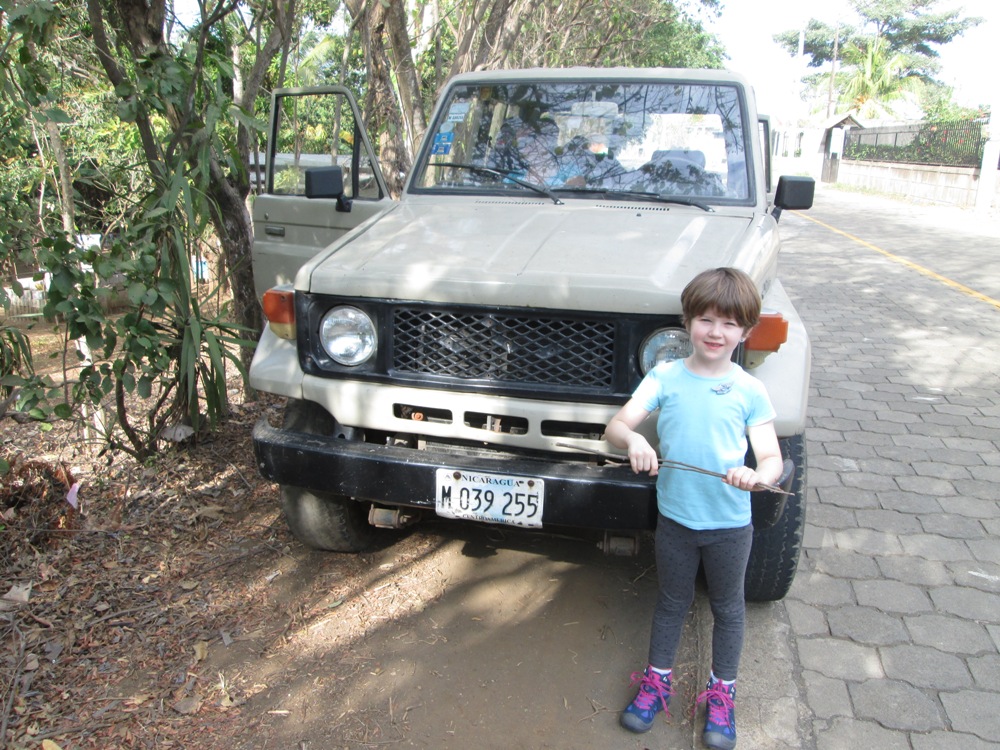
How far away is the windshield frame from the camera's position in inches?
146

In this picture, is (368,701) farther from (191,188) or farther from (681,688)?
(191,188)

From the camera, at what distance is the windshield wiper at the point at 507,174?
146 inches

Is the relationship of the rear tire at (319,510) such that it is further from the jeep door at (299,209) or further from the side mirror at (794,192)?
the side mirror at (794,192)

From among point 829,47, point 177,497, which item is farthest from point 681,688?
point 829,47

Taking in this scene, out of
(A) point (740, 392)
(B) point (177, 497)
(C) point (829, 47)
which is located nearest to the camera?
(A) point (740, 392)

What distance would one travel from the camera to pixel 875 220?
19375 mm

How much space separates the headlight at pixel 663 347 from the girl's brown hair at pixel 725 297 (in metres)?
0.28

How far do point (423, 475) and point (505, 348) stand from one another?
50 centimetres

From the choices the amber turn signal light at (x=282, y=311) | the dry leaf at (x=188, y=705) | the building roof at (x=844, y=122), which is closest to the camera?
the dry leaf at (x=188, y=705)

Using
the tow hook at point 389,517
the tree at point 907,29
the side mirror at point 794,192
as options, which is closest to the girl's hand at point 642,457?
the tow hook at point 389,517

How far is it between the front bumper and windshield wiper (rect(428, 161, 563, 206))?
1363mm

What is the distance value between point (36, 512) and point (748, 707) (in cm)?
294

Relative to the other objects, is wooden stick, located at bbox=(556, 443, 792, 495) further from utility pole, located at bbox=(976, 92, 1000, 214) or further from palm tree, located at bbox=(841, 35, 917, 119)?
palm tree, located at bbox=(841, 35, 917, 119)

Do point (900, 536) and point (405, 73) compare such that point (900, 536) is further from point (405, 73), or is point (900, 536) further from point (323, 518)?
point (405, 73)
